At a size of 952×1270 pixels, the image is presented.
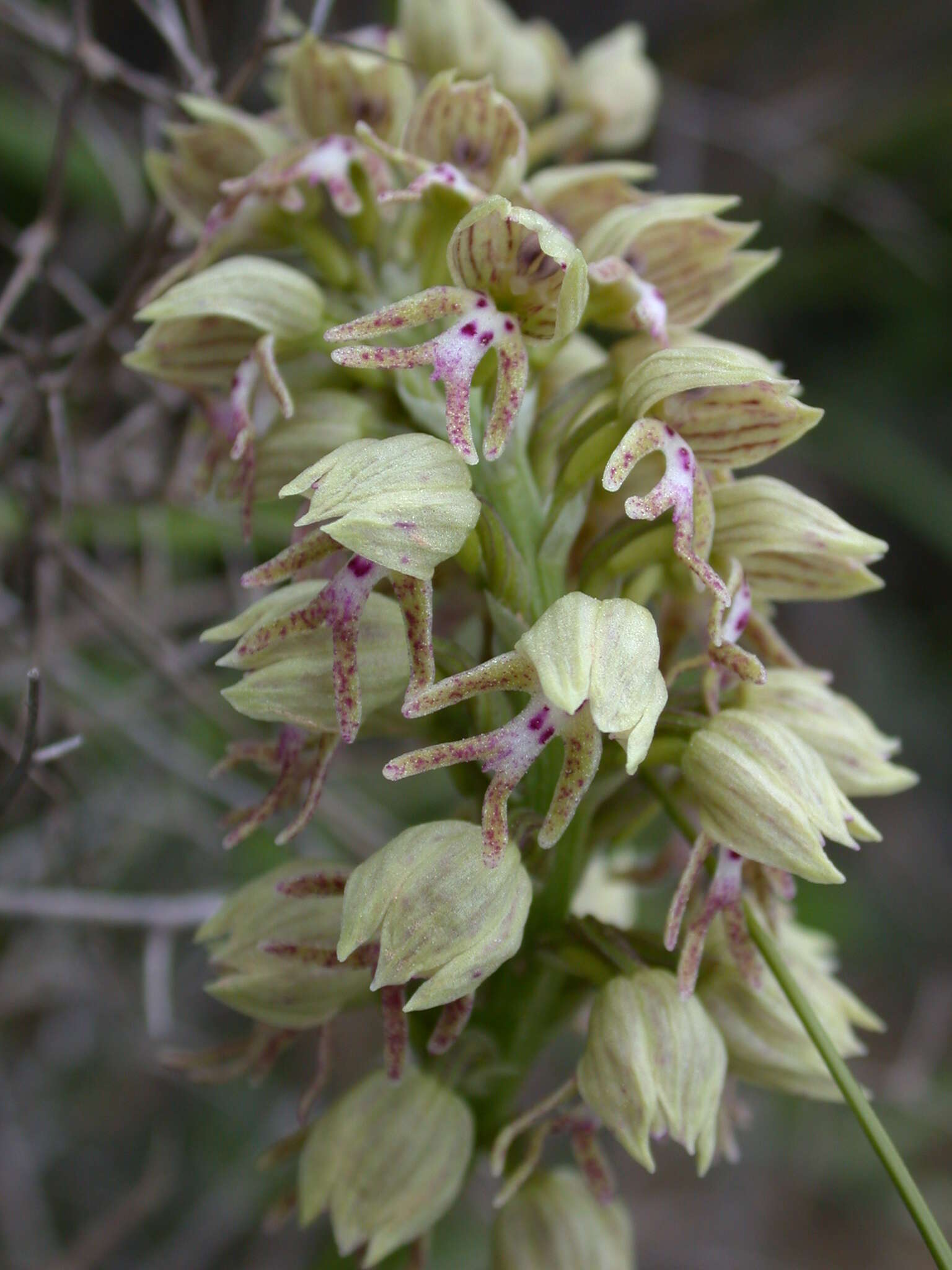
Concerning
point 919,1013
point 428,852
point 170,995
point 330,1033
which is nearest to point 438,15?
point 428,852

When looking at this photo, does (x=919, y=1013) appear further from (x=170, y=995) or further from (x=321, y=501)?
(x=321, y=501)

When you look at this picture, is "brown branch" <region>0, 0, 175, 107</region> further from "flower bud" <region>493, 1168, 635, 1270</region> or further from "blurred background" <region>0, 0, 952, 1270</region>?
"flower bud" <region>493, 1168, 635, 1270</region>

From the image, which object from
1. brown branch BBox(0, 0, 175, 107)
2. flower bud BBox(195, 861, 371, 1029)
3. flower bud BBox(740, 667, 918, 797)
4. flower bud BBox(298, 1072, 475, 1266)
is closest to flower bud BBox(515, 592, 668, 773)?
flower bud BBox(740, 667, 918, 797)

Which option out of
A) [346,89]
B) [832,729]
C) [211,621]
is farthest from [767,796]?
[211,621]

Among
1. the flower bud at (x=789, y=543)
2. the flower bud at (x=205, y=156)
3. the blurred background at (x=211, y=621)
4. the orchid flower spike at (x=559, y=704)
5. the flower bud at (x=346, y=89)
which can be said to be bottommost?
the blurred background at (x=211, y=621)

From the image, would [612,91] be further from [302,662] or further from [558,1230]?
[558,1230]

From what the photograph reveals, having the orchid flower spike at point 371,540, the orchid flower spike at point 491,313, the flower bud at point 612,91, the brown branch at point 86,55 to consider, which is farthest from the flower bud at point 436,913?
the flower bud at point 612,91

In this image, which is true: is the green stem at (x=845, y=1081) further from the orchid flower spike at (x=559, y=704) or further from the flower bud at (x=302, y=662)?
the flower bud at (x=302, y=662)
